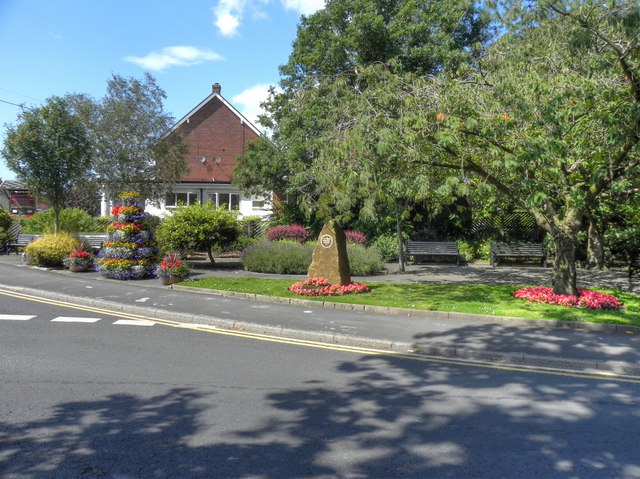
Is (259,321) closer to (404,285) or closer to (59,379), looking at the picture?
(59,379)

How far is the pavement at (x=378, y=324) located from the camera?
286 inches

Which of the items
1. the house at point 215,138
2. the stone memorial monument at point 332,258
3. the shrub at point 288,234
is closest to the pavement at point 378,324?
the stone memorial monument at point 332,258

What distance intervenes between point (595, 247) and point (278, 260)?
1188cm

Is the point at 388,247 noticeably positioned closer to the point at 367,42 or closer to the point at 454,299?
the point at 367,42

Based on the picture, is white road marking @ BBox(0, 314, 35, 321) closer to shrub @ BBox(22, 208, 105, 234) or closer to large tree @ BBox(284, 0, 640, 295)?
large tree @ BBox(284, 0, 640, 295)

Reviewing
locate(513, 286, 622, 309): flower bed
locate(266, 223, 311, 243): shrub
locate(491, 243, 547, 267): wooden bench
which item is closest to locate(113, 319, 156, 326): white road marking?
locate(513, 286, 622, 309): flower bed

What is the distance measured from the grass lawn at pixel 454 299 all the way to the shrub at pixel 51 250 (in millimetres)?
6310

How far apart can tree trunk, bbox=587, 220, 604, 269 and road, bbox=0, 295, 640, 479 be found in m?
13.8

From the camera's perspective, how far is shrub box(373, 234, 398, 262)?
20.9 metres

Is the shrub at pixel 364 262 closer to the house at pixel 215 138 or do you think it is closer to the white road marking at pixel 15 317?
the white road marking at pixel 15 317

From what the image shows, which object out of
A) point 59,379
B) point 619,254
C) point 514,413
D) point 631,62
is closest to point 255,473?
point 514,413

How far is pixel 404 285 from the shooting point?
14.0 meters

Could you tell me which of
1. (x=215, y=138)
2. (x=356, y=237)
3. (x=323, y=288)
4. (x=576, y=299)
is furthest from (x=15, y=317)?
(x=215, y=138)

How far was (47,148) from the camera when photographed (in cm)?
1798
